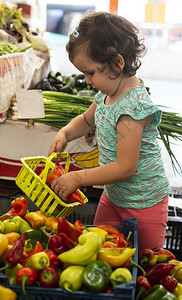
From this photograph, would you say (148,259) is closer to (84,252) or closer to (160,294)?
(160,294)

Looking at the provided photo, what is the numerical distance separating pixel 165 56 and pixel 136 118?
8391mm

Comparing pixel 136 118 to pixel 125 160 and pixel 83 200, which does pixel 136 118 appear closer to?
pixel 125 160

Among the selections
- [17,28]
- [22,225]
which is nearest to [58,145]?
[22,225]

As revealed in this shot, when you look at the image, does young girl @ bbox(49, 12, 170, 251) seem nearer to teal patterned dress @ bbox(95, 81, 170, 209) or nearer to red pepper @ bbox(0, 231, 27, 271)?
teal patterned dress @ bbox(95, 81, 170, 209)

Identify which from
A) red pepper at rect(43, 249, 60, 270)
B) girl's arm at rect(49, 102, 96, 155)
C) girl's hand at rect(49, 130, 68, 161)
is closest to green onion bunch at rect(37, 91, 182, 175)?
girl's arm at rect(49, 102, 96, 155)

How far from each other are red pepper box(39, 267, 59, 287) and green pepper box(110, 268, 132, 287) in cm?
16

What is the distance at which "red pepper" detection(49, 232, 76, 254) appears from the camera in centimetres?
127

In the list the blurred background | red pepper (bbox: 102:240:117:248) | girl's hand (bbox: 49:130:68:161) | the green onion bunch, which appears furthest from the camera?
the blurred background

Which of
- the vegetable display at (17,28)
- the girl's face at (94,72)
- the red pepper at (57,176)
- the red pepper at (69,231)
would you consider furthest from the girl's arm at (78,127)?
the vegetable display at (17,28)

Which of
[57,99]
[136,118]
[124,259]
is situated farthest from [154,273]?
[57,99]

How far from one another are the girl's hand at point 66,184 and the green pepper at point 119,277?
425mm

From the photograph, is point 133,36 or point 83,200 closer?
point 133,36

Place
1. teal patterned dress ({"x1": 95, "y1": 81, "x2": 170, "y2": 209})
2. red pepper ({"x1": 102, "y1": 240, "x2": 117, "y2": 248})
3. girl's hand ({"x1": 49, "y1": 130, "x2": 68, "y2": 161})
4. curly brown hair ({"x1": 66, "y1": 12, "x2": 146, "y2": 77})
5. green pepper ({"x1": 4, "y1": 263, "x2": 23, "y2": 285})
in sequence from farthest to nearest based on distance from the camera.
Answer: girl's hand ({"x1": 49, "y1": 130, "x2": 68, "y2": 161}) < teal patterned dress ({"x1": 95, "y1": 81, "x2": 170, "y2": 209}) < curly brown hair ({"x1": 66, "y1": 12, "x2": 146, "y2": 77}) < red pepper ({"x1": 102, "y1": 240, "x2": 117, "y2": 248}) < green pepper ({"x1": 4, "y1": 263, "x2": 23, "y2": 285})

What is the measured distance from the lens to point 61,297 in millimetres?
1111
